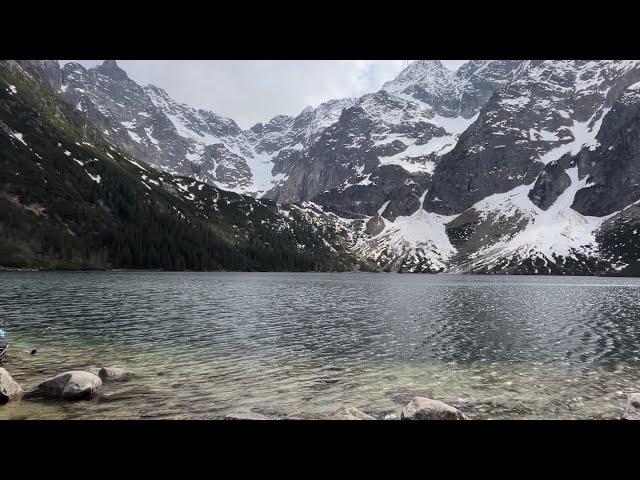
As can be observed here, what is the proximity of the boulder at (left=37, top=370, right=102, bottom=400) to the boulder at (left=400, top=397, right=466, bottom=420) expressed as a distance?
18054mm

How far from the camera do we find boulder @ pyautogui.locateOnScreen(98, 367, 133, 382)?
30.9 meters

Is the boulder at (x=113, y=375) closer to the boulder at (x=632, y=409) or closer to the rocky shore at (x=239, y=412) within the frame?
the rocky shore at (x=239, y=412)

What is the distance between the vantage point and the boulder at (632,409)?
23312 millimetres

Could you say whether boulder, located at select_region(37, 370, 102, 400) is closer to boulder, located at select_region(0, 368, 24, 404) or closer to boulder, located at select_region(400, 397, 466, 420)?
boulder, located at select_region(0, 368, 24, 404)

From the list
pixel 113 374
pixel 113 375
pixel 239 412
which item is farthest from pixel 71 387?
pixel 239 412

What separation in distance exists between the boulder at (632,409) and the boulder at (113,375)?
30084 mm

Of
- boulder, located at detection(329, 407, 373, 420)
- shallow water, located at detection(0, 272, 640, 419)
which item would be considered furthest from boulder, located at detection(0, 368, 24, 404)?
boulder, located at detection(329, 407, 373, 420)

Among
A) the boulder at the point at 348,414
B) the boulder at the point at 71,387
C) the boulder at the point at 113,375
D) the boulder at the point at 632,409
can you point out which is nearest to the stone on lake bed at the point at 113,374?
the boulder at the point at 113,375

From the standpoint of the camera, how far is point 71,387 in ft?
86.5

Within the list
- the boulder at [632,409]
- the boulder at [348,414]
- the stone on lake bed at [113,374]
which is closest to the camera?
the boulder at [348,414]

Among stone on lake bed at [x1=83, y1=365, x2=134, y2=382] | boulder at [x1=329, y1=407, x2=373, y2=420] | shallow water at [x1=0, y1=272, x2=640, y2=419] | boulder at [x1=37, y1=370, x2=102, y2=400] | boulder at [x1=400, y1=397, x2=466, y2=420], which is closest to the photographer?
boulder at [x1=400, y1=397, x2=466, y2=420]

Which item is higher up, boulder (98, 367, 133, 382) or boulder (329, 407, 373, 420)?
boulder (329, 407, 373, 420)
